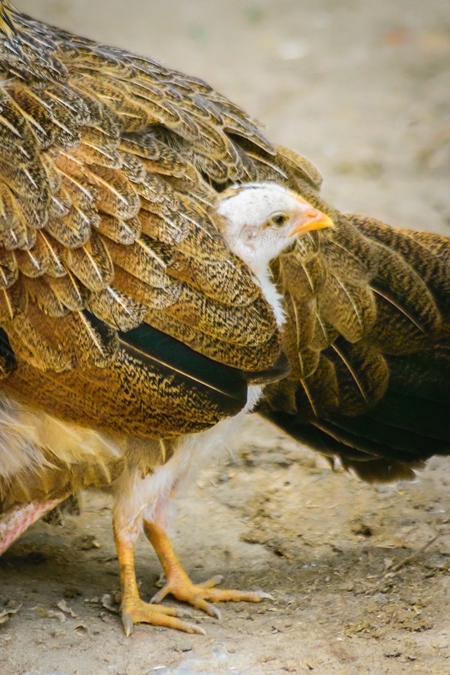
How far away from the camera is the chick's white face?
2.59m

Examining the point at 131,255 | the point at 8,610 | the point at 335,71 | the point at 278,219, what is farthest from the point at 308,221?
the point at 335,71

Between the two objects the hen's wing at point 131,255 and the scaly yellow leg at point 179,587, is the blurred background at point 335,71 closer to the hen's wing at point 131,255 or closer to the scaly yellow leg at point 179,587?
the hen's wing at point 131,255

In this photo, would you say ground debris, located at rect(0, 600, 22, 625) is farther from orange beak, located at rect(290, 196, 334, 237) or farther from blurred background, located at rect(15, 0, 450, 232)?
blurred background, located at rect(15, 0, 450, 232)

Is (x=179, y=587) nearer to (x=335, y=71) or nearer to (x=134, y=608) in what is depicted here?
(x=134, y=608)

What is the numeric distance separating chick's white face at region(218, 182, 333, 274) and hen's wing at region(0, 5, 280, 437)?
0.06 m

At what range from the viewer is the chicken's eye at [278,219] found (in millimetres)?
2629

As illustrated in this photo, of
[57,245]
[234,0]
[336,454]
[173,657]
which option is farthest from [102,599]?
[234,0]

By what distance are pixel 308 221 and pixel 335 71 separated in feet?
15.8

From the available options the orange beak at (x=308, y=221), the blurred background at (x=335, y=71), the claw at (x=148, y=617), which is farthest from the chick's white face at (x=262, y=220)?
the blurred background at (x=335, y=71)

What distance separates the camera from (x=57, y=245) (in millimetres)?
2383

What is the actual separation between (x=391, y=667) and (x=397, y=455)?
0.80 m

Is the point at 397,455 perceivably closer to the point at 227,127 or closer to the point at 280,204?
the point at 280,204

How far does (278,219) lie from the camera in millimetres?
2637

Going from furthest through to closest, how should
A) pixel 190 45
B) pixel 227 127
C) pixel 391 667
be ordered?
pixel 190 45 < pixel 227 127 < pixel 391 667
